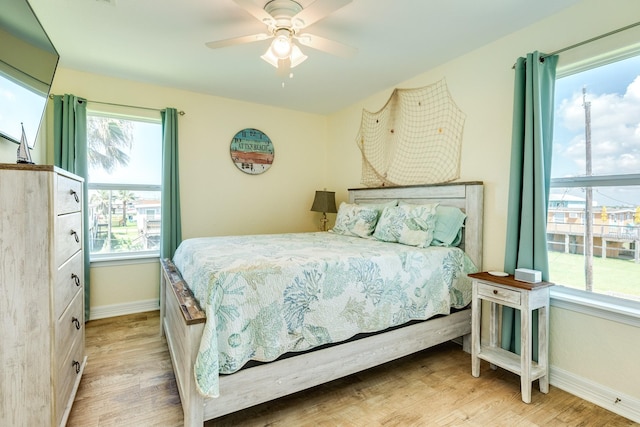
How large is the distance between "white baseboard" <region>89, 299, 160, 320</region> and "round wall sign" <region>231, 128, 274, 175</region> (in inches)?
74.0

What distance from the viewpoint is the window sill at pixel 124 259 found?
10.5 feet

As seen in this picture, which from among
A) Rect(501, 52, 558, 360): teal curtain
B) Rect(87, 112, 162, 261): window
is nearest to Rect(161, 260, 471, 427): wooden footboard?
Rect(501, 52, 558, 360): teal curtain

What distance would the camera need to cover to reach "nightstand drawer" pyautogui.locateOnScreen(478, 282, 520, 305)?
6.31ft

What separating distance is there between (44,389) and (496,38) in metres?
3.45

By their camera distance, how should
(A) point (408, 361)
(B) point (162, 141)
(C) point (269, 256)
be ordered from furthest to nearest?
(B) point (162, 141) < (A) point (408, 361) < (C) point (269, 256)

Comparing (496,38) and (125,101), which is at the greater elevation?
(496,38)

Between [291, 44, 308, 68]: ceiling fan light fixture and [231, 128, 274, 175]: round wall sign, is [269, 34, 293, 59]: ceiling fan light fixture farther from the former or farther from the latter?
[231, 128, 274, 175]: round wall sign

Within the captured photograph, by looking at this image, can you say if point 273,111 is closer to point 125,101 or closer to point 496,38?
point 125,101

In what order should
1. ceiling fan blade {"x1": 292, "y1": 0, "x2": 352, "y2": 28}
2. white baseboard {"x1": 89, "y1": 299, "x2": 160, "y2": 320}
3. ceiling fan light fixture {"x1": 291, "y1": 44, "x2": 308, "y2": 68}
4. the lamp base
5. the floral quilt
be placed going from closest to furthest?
the floral quilt → ceiling fan blade {"x1": 292, "y1": 0, "x2": 352, "y2": 28} → ceiling fan light fixture {"x1": 291, "y1": 44, "x2": 308, "y2": 68} → white baseboard {"x1": 89, "y1": 299, "x2": 160, "y2": 320} → the lamp base

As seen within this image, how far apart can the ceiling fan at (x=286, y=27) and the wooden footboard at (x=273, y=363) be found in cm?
165

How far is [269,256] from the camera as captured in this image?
6.33ft

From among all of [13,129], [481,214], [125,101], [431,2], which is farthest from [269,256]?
[125,101]

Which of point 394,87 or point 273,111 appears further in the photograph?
point 273,111

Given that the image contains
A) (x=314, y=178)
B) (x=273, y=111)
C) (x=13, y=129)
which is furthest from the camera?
(x=314, y=178)
